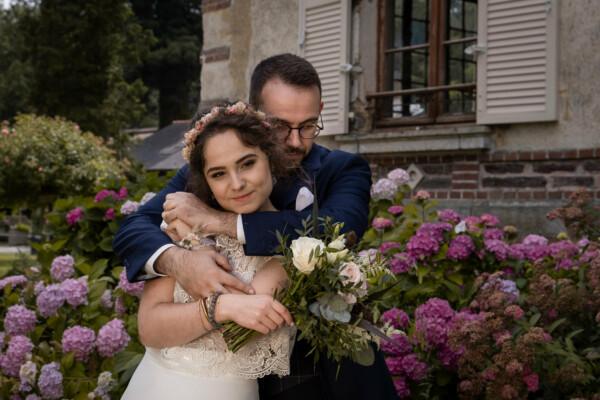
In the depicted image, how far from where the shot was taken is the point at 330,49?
691 cm

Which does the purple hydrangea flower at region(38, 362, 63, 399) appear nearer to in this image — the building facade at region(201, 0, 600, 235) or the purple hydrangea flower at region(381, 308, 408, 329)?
the purple hydrangea flower at region(381, 308, 408, 329)

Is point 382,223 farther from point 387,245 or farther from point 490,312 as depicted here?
point 490,312

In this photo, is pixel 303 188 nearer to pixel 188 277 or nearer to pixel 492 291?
pixel 188 277

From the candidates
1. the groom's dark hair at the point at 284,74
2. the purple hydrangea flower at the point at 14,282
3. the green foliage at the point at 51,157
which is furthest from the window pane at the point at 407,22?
the green foliage at the point at 51,157

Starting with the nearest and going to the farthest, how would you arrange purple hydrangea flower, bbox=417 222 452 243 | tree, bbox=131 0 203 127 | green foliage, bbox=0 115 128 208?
purple hydrangea flower, bbox=417 222 452 243 < green foliage, bbox=0 115 128 208 < tree, bbox=131 0 203 127

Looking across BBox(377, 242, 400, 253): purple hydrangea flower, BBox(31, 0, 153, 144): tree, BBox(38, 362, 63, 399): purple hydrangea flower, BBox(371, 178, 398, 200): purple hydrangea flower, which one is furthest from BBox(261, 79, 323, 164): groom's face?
BBox(31, 0, 153, 144): tree

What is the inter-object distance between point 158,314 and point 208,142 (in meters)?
0.50

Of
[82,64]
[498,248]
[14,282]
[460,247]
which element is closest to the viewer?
[460,247]

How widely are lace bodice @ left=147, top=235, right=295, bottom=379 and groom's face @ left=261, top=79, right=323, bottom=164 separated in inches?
18.1

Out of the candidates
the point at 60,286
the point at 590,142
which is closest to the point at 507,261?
the point at 590,142

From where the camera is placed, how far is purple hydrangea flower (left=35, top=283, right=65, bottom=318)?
3682 millimetres

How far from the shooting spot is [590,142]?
539 centimetres

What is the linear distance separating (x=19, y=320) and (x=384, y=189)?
221cm

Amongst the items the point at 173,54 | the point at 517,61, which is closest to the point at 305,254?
the point at 517,61
